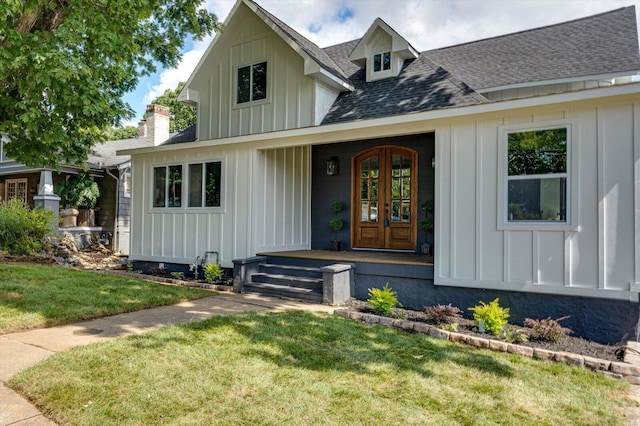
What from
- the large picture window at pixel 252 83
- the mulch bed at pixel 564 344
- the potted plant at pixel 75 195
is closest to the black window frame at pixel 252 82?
the large picture window at pixel 252 83

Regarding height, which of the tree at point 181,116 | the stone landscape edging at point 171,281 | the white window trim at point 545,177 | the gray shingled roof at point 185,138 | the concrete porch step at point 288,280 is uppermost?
the tree at point 181,116

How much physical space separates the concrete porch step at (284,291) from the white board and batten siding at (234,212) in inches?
38.3

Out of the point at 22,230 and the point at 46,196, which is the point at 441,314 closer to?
the point at 22,230

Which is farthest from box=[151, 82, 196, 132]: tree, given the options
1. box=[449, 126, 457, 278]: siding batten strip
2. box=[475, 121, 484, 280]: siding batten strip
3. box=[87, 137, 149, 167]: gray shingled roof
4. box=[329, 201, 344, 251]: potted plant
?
box=[475, 121, 484, 280]: siding batten strip

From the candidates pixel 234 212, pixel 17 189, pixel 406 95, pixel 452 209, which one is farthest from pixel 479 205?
pixel 17 189

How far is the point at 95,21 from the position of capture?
6059 mm

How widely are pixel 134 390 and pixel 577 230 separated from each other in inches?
202

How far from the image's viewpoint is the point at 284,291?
6805 mm

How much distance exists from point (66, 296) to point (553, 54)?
10620 mm

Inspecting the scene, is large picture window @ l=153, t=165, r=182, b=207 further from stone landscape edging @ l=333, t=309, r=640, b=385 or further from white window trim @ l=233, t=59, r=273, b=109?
stone landscape edging @ l=333, t=309, r=640, b=385

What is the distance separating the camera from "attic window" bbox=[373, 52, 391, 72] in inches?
340

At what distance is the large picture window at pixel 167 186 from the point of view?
898 centimetres

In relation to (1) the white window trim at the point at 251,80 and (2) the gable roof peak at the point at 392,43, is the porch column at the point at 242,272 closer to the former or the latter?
(1) the white window trim at the point at 251,80

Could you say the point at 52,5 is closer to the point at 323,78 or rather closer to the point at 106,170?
the point at 323,78
